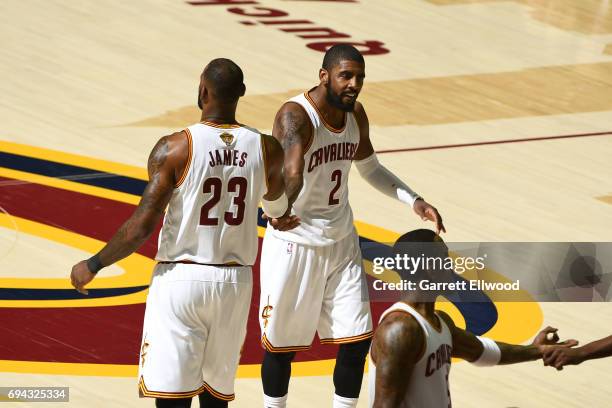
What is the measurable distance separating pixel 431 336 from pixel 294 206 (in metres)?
1.93

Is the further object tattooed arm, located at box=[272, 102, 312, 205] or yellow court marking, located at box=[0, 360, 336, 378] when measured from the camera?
yellow court marking, located at box=[0, 360, 336, 378]

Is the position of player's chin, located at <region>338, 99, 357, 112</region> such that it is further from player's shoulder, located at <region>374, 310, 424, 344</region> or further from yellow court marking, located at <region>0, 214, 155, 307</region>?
yellow court marking, located at <region>0, 214, 155, 307</region>

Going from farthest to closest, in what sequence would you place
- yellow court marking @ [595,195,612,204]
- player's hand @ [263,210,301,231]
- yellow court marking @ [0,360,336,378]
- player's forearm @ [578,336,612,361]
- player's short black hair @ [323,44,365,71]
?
yellow court marking @ [595,195,612,204]
yellow court marking @ [0,360,336,378]
player's short black hair @ [323,44,365,71]
player's hand @ [263,210,301,231]
player's forearm @ [578,336,612,361]

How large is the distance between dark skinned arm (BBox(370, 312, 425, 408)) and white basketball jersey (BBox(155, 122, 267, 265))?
113cm

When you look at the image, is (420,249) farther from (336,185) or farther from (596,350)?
(336,185)

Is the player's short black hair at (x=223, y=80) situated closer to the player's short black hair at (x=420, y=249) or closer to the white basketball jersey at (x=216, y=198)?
the white basketball jersey at (x=216, y=198)

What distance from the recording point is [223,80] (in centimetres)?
557

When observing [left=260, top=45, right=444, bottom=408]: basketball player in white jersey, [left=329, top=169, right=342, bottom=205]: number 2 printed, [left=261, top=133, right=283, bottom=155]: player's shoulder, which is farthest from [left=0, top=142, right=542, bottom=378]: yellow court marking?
[left=261, top=133, right=283, bottom=155]: player's shoulder

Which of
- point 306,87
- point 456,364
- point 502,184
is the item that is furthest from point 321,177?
point 306,87

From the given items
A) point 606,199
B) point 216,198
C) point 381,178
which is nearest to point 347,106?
point 381,178

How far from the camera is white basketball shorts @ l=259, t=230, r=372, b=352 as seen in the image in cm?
658

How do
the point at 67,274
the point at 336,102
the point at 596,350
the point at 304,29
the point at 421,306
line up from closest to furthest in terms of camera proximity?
the point at 421,306 < the point at 596,350 < the point at 336,102 < the point at 67,274 < the point at 304,29

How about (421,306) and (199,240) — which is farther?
(199,240)

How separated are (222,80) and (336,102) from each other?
42.4 inches
